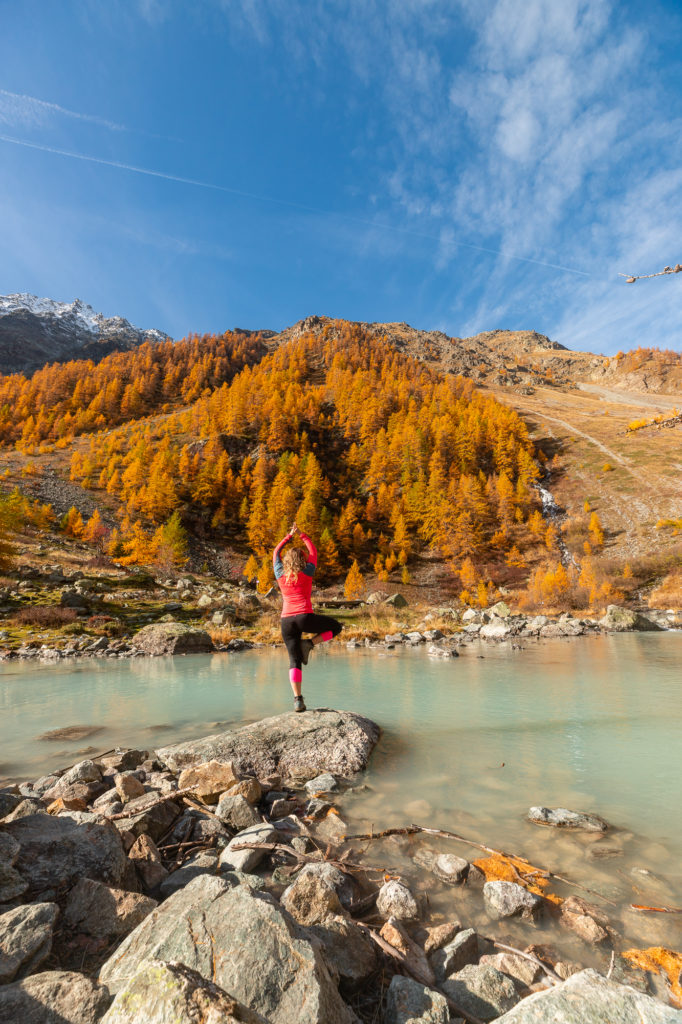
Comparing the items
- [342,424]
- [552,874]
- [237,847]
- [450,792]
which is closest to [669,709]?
[450,792]

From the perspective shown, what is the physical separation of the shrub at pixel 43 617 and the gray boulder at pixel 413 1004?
2997 cm

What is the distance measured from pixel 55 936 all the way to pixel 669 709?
11.7 m

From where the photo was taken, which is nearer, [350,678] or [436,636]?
[350,678]

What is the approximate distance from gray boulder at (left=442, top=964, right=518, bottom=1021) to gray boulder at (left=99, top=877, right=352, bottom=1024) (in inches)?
32.4

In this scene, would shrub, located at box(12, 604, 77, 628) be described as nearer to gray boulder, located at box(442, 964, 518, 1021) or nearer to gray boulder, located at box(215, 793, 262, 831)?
gray boulder, located at box(215, 793, 262, 831)

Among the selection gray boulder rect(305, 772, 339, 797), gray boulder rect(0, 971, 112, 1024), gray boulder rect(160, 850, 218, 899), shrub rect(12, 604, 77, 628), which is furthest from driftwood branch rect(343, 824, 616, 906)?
shrub rect(12, 604, 77, 628)

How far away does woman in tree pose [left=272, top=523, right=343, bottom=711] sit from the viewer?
7.07 meters

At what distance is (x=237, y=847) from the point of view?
143 inches

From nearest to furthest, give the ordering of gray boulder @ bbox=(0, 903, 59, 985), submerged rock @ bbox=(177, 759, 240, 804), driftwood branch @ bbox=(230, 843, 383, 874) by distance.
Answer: gray boulder @ bbox=(0, 903, 59, 985) → driftwood branch @ bbox=(230, 843, 383, 874) → submerged rock @ bbox=(177, 759, 240, 804)

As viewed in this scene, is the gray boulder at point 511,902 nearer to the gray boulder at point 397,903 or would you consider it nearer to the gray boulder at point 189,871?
the gray boulder at point 397,903

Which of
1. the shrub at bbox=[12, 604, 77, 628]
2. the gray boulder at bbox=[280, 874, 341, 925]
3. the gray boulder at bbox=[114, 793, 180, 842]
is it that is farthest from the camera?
the shrub at bbox=[12, 604, 77, 628]

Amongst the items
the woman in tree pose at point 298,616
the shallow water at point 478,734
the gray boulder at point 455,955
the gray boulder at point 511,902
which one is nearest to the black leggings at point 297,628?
the woman in tree pose at point 298,616

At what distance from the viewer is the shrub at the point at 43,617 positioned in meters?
26.4

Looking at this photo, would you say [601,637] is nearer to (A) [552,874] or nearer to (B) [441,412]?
(A) [552,874]
